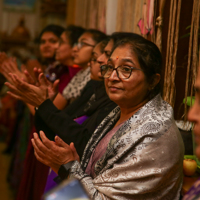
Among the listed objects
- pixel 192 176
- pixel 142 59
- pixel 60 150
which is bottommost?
pixel 192 176

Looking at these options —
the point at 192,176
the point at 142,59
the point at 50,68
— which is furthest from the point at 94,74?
the point at 50,68

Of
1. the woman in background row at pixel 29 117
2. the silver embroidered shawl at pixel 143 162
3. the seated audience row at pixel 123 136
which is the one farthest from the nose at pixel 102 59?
the woman in background row at pixel 29 117

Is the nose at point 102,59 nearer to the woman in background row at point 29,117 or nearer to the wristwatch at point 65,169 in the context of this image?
the wristwatch at point 65,169

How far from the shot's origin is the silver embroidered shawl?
960 mm

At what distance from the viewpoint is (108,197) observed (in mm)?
995

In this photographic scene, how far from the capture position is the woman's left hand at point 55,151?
44.7 inches

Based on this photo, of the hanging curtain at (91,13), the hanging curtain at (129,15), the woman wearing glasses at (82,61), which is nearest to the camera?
the hanging curtain at (129,15)

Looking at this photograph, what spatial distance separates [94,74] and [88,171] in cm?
65

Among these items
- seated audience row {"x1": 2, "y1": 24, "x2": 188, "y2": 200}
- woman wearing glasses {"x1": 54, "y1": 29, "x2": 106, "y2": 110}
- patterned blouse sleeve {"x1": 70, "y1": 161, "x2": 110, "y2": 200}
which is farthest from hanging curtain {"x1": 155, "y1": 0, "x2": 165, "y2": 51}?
patterned blouse sleeve {"x1": 70, "y1": 161, "x2": 110, "y2": 200}

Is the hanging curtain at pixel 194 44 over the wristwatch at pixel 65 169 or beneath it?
over

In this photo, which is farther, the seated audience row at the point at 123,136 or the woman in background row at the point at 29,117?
the woman in background row at the point at 29,117

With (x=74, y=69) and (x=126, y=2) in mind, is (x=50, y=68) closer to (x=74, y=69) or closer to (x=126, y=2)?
(x=74, y=69)

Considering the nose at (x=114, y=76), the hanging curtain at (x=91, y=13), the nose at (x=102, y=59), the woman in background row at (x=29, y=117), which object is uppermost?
the hanging curtain at (x=91, y=13)

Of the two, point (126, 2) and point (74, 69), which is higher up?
point (126, 2)
